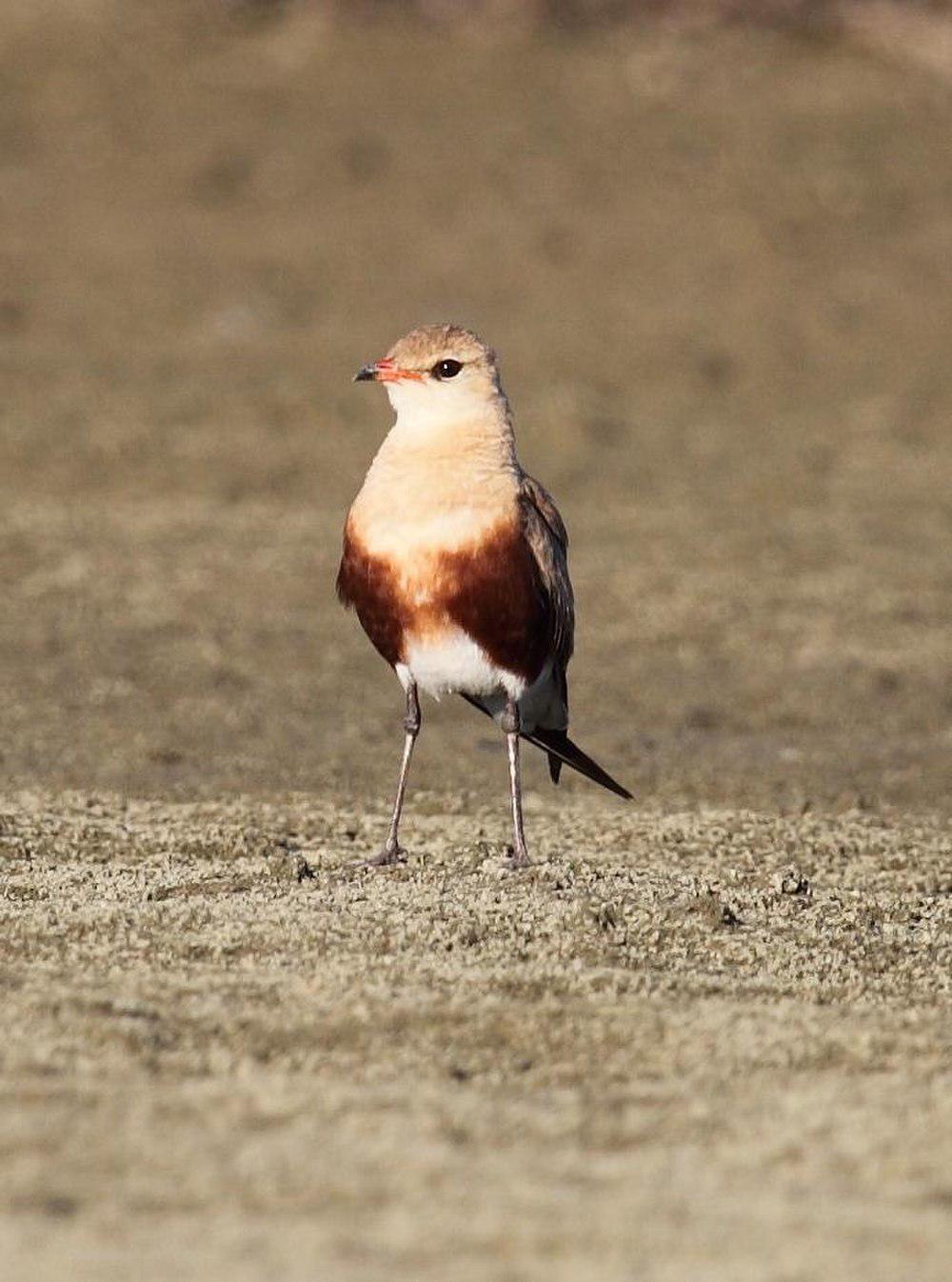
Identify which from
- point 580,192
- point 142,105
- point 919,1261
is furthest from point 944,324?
point 919,1261

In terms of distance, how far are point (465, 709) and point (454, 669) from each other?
10.7ft

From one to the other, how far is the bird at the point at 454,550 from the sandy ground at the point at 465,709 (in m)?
0.53

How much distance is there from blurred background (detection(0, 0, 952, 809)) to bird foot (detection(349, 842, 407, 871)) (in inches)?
53.0

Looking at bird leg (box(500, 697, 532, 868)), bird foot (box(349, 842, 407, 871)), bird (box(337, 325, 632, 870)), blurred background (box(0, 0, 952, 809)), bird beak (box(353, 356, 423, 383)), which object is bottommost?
bird foot (box(349, 842, 407, 871))

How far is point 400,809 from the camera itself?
22.8 ft

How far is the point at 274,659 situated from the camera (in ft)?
35.5

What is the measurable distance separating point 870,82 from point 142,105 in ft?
21.4

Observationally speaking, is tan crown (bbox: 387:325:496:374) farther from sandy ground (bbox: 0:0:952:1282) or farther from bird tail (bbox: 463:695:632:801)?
sandy ground (bbox: 0:0:952:1282)

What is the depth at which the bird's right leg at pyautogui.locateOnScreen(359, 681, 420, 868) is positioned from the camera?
6668mm

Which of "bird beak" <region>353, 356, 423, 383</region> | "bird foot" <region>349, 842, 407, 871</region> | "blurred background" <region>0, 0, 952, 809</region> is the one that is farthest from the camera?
"blurred background" <region>0, 0, 952, 809</region>

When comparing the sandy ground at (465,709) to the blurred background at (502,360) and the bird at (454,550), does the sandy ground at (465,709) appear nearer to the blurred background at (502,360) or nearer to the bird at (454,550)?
the blurred background at (502,360)

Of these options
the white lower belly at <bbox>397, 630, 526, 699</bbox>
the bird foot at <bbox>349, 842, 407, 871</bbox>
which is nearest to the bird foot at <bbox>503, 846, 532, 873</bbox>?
the bird foot at <bbox>349, 842, 407, 871</bbox>

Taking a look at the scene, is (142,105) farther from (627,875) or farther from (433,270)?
(627,875)

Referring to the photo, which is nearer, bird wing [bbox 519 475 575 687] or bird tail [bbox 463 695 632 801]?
bird wing [bbox 519 475 575 687]
